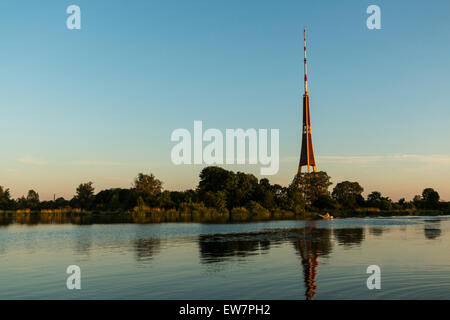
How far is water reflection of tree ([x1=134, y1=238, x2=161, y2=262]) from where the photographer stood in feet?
81.8

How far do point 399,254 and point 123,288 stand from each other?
59.8 feet

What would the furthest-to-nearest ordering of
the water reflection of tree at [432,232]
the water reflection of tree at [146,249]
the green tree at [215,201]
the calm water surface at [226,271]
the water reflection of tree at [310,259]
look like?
the green tree at [215,201] → the water reflection of tree at [432,232] → the water reflection of tree at [146,249] → the water reflection of tree at [310,259] → the calm water surface at [226,271]

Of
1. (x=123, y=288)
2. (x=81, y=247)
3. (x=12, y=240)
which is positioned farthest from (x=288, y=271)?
(x=12, y=240)

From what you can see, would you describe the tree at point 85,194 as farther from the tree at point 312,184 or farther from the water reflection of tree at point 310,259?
the water reflection of tree at point 310,259

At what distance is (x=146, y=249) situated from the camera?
94.5ft

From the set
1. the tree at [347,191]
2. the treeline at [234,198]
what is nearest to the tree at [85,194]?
the treeline at [234,198]

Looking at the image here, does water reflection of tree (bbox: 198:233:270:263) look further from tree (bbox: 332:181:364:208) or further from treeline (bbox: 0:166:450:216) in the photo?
tree (bbox: 332:181:364:208)

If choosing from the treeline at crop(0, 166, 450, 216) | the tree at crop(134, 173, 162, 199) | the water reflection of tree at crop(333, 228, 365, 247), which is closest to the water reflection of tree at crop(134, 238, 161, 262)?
the water reflection of tree at crop(333, 228, 365, 247)

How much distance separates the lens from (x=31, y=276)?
1881 centimetres

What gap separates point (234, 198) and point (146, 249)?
3592 inches

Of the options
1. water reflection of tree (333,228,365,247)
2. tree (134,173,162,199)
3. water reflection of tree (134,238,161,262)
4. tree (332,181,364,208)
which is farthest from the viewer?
tree (332,181,364,208)

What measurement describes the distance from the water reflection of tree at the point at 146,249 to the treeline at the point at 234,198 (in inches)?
2631

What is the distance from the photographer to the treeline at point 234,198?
356ft
